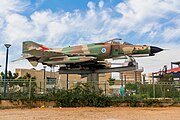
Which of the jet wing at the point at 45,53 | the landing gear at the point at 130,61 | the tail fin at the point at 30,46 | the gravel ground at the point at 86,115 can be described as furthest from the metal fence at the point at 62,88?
the tail fin at the point at 30,46

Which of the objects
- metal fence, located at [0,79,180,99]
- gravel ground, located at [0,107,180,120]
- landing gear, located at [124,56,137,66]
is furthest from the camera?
landing gear, located at [124,56,137,66]

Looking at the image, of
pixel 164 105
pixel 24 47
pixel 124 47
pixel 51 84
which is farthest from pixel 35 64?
pixel 164 105

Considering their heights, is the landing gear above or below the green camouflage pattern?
below

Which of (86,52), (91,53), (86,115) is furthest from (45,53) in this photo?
(86,115)

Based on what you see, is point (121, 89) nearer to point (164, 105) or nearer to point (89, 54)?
point (164, 105)

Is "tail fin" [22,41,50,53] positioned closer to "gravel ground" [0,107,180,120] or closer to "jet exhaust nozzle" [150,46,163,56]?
"jet exhaust nozzle" [150,46,163,56]

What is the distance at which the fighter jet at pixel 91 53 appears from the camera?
78.7 feet

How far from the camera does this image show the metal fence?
1988 centimetres

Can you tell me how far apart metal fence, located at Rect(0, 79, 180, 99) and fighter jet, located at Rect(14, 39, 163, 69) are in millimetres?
3326

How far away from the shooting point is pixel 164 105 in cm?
2039

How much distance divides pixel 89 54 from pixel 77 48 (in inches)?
55.5

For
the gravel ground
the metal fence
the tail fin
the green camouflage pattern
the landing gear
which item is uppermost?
the tail fin

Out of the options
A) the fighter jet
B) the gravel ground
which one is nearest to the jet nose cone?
the fighter jet

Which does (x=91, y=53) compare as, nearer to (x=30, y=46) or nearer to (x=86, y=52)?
(x=86, y=52)
